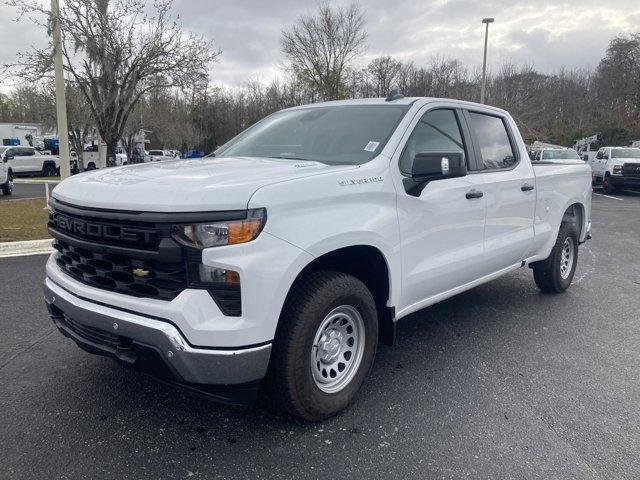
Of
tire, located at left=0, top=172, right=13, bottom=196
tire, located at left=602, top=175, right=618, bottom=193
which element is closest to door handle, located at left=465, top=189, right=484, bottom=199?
tire, located at left=0, top=172, right=13, bottom=196

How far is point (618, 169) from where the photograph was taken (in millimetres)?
20656

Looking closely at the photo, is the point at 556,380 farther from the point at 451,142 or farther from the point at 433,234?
the point at 451,142

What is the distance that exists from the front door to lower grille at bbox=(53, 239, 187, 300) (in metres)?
1.51

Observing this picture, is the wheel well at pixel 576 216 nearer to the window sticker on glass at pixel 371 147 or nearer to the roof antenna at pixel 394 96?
the roof antenna at pixel 394 96

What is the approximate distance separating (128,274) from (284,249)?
819 millimetres

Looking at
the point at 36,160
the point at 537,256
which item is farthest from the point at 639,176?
the point at 36,160

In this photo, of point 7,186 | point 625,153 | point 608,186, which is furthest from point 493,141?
point 625,153

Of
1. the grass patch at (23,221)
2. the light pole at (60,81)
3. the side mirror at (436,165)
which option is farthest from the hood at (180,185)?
the light pole at (60,81)

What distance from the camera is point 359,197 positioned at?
304cm

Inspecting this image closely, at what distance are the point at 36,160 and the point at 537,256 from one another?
114 feet

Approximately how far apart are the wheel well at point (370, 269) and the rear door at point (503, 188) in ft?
4.27

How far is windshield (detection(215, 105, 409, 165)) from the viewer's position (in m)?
3.55

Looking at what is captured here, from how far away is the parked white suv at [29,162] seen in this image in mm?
32188

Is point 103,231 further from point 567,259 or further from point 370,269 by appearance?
point 567,259
